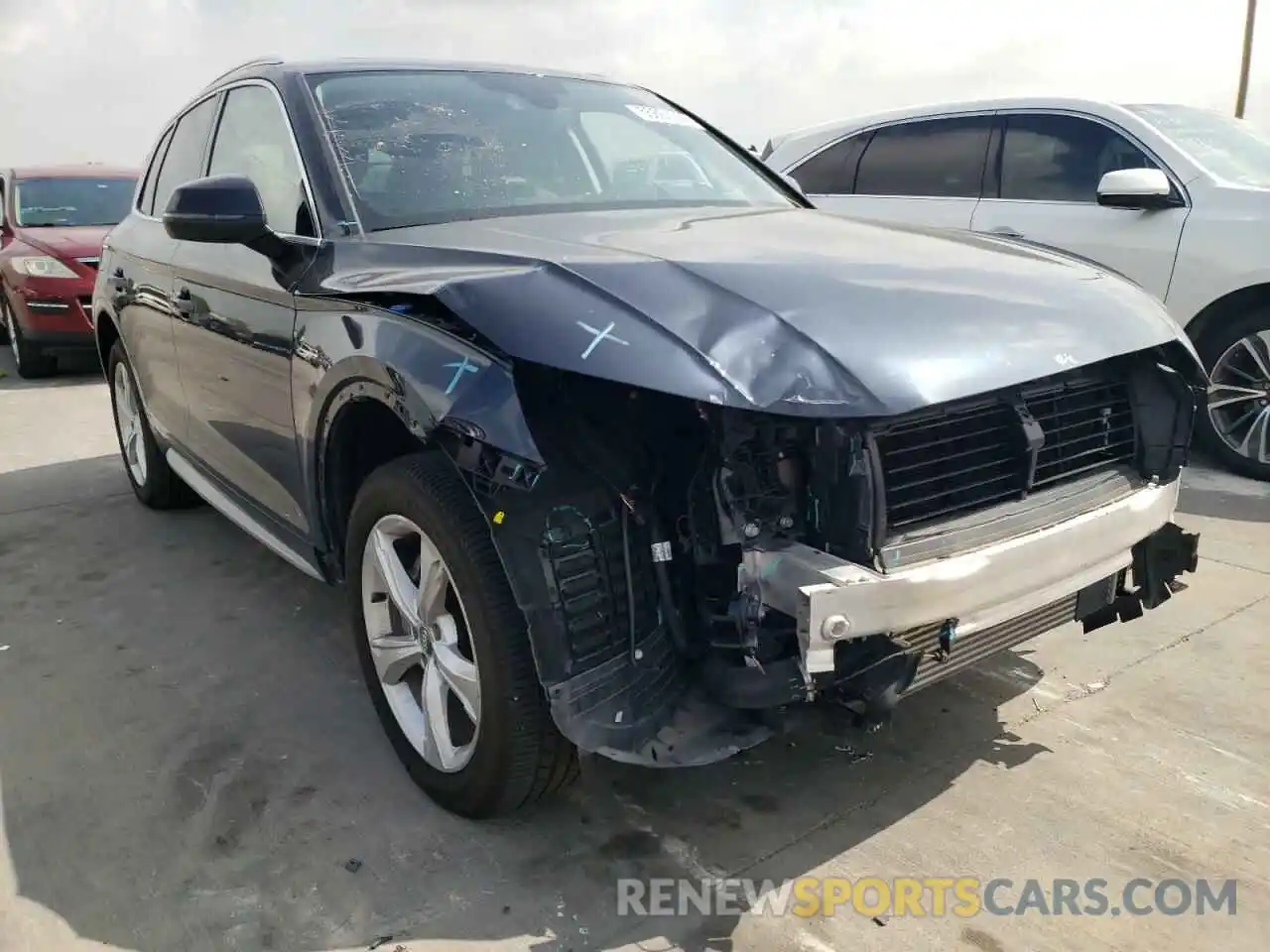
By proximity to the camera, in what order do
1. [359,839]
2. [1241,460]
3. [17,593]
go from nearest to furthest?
[359,839] < [17,593] < [1241,460]

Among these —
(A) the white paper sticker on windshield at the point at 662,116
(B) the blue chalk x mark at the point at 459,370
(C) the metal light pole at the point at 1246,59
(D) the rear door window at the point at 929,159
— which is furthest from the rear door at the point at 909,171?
(C) the metal light pole at the point at 1246,59

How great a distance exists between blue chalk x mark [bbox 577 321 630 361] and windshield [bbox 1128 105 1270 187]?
A: 4.57 m

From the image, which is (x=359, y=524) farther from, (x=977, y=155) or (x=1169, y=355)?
(x=977, y=155)

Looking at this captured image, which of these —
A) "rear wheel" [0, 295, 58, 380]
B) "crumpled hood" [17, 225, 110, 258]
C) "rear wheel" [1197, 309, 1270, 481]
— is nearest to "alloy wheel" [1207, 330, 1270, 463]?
"rear wheel" [1197, 309, 1270, 481]

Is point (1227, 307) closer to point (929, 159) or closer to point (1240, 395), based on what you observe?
point (1240, 395)

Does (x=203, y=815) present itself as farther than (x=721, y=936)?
Yes

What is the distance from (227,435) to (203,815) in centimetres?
142

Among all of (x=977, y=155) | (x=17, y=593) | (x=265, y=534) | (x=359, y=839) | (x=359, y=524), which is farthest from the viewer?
(x=977, y=155)

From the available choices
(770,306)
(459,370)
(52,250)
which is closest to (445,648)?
(459,370)

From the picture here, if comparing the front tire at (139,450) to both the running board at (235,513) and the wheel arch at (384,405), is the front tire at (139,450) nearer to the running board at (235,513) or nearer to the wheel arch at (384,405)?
the running board at (235,513)

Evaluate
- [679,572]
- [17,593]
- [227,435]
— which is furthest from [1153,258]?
[17,593]

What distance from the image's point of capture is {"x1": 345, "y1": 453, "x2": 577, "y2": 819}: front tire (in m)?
2.21

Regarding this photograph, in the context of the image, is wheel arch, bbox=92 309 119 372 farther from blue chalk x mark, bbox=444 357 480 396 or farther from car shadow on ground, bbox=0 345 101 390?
car shadow on ground, bbox=0 345 101 390

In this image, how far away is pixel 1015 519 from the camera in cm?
227
